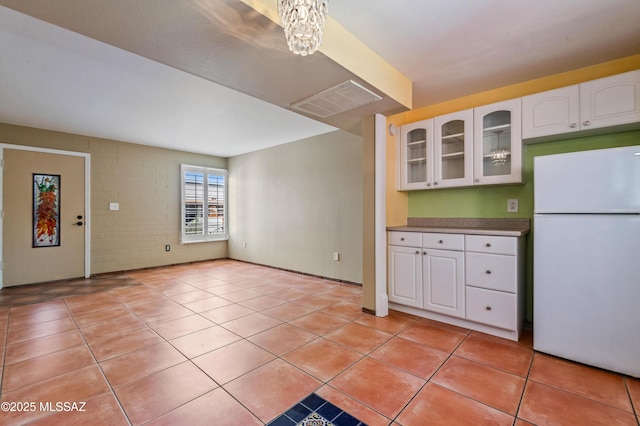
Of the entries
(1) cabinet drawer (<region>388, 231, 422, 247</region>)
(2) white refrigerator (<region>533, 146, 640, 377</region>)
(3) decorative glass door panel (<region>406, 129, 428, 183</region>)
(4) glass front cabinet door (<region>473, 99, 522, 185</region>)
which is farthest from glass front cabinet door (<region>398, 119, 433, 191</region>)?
(2) white refrigerator (<region>533, 146, 640, 377</region>)

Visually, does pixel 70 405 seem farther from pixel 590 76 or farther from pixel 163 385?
pixel 590 76

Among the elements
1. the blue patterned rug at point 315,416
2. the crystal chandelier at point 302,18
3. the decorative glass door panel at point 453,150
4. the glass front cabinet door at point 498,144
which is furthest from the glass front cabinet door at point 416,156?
the blue patterned rug at point 315,416

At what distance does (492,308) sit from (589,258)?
80 cm

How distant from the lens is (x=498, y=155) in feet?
8.80

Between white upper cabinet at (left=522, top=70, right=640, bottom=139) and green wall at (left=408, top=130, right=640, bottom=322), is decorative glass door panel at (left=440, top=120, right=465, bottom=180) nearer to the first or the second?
green wall at (left=408, top=130, right=640, bottom=322)

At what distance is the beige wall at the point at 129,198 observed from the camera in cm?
469

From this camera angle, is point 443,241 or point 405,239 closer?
point 443,241

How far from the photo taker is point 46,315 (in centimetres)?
300

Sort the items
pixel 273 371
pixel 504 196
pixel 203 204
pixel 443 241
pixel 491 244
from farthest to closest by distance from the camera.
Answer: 1. pixel 203 204
2. pixel 504 196
3. pixel 443 241
4. pixel 491 244
5. pixel 273 371

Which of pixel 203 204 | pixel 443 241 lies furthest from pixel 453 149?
pixel 203 204

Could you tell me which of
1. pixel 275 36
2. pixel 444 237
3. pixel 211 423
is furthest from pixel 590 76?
pixel 211 423

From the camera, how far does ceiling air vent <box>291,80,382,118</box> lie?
2.29 m

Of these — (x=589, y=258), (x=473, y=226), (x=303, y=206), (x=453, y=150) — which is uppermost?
(x=453, y=150)

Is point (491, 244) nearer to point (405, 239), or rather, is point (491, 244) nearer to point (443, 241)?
point (443, 241)
